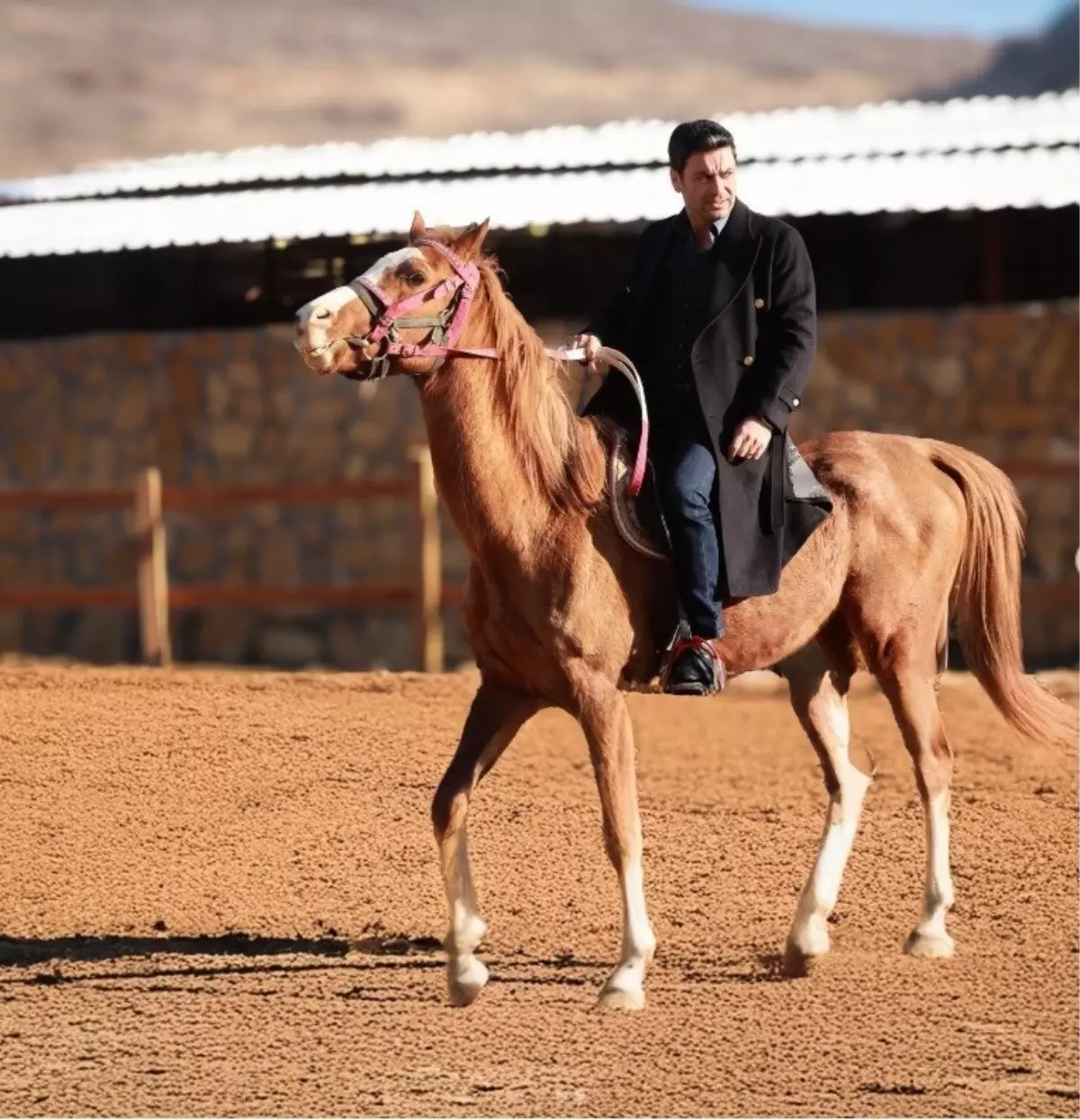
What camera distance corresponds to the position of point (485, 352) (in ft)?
19.4

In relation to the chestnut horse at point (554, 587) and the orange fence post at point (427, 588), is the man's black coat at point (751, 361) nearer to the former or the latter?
the chestnut horse at point (554, 587)

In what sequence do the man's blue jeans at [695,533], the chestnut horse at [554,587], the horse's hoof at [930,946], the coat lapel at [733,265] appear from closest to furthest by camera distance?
1. the chestnut horse at [554,587]
2. the man's blue jeans at [695,533]
3. the coat lapel at [733,265]
4. the horse's hoof at [930,946]

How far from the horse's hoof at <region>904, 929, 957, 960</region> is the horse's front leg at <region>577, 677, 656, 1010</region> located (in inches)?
46.0

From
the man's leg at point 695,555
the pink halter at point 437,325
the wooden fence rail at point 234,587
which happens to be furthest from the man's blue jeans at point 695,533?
the wooden fence rail at point 234,587

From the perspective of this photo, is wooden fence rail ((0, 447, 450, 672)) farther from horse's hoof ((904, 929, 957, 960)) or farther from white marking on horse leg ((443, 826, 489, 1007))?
white marking on horse leg ((443, 826, 489, 1007))

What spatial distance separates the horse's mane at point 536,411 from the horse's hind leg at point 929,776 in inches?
54.6

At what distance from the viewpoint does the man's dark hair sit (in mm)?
6023

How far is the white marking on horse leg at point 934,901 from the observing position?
6.64 meters

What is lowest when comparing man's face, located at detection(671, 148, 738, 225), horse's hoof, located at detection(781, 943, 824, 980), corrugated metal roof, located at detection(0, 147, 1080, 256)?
horse's hoof, located at detection(781, 943, 824, 980)

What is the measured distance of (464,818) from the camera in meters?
6.02

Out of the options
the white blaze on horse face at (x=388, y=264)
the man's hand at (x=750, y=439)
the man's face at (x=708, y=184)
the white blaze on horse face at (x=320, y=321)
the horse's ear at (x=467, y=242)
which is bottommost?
the man's hand at (x=750, y=439)

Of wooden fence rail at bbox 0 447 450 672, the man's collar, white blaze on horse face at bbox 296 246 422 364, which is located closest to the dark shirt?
the man's collar

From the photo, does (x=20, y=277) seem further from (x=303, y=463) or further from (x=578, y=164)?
(x=578, y=164)

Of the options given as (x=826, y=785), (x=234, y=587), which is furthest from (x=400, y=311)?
(x=234, y=587)
